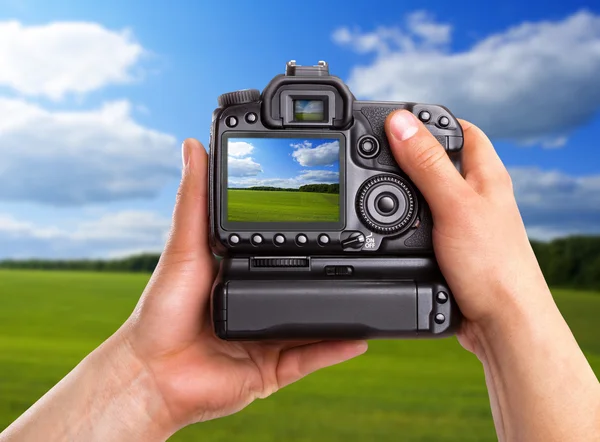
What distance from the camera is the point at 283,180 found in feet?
6.07

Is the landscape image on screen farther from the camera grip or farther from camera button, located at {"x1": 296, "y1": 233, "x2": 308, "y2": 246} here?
the camera grip

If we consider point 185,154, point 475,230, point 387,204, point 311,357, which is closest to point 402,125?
point 387,204

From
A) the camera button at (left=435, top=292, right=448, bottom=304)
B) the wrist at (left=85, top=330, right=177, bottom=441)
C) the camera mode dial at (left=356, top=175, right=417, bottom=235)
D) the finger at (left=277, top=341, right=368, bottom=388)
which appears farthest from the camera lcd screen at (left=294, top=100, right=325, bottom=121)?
the wrist at (left=85, top=330, right=177, bottom=441)

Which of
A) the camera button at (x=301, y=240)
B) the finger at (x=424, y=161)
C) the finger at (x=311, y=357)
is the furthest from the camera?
the finger at (x=311, y=357)

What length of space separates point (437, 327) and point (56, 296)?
13748 mm

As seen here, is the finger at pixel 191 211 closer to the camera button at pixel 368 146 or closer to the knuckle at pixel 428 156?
the camera button at pixel 368 146

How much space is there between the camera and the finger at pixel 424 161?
69.4 inches

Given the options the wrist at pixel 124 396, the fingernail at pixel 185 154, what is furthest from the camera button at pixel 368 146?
the wrist at pixel 124 396

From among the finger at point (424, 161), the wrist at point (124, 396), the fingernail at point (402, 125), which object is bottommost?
the wrist at point (124, 396)

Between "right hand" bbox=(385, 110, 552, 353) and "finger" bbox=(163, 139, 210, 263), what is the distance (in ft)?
1.80

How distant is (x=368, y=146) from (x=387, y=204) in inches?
6.9

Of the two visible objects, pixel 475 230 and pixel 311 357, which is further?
pixel 311 357

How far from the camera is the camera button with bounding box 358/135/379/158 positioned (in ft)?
6.18

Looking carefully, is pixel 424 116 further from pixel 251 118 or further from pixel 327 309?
pixel 327 309
